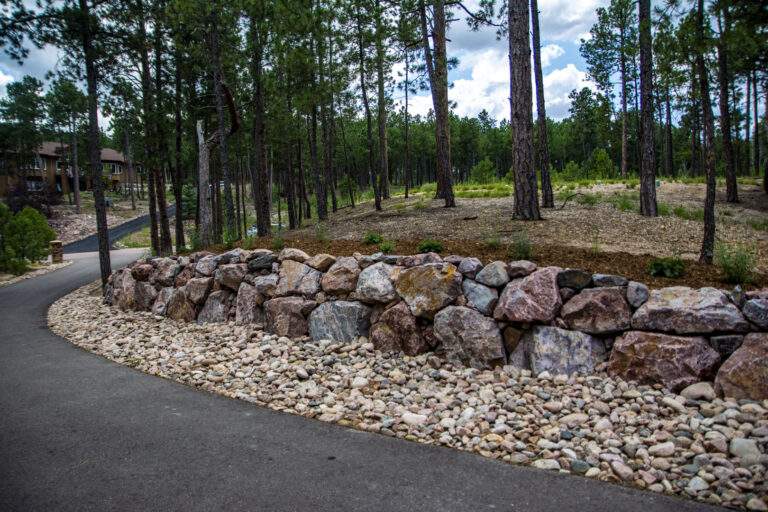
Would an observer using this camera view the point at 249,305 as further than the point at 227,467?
Yes

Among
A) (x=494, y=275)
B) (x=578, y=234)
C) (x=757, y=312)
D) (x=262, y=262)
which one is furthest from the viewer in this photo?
(x=578, y=234)

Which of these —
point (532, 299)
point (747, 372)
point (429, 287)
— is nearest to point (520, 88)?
point (429, 287)

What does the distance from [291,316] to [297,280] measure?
0.58 meters

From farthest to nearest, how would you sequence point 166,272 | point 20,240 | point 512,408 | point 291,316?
point 20,240 < point 166,272 < point 291,316 < point 512,408

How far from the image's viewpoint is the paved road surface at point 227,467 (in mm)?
3055

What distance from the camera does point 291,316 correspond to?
270 inches

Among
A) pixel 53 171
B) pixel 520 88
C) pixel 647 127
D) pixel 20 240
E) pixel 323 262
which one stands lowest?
pixel 323 262

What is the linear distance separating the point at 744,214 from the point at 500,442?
49.2ft

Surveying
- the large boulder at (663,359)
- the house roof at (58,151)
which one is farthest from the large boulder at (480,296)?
the house roof at (58,151)

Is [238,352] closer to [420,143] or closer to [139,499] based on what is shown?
[139,499]

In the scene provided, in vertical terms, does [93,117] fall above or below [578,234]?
above

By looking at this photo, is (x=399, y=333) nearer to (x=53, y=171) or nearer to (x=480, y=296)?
(x=480, y=296)

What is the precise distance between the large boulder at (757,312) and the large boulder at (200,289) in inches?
300

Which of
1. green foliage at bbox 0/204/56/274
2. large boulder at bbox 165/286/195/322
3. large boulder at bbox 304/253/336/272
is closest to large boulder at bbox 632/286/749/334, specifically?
large boulder at bbox 304/253/336/272
